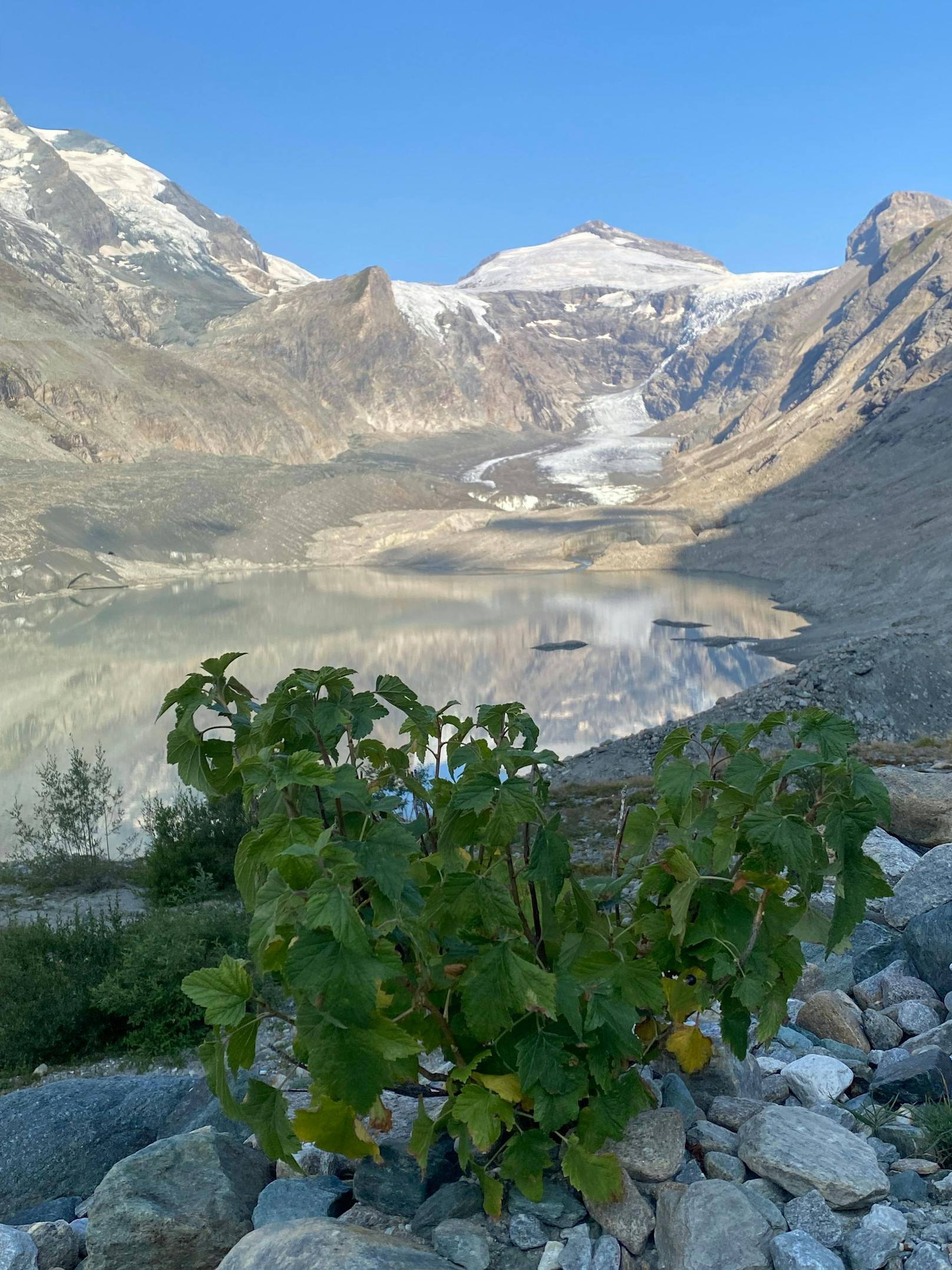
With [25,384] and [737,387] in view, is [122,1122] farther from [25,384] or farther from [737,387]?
[737,387]

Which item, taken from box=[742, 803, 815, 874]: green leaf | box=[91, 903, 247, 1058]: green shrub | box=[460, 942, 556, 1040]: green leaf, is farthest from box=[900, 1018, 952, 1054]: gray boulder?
box=[91, 903, 247, 1058]: green shrub

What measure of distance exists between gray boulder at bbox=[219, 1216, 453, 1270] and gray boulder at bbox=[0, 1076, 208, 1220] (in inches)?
84.7

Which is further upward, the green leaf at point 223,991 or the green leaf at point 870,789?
the green leaf at point 870,789

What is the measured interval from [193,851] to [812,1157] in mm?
11227

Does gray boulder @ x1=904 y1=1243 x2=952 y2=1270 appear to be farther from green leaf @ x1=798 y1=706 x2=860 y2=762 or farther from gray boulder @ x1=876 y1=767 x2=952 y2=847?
gray boulder @ x1=876 y1=767 x2=952 y2=847

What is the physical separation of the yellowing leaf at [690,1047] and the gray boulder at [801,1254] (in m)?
0.49

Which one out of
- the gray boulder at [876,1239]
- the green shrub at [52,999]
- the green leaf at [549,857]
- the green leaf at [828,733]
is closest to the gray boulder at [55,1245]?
the green leaf at [549,857]

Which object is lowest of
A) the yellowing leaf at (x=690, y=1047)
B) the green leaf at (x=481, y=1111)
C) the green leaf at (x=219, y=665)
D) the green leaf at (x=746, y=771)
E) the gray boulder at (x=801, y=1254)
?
the gray boulder at (x=801, y=1254)

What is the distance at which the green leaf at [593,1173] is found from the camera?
2344mm

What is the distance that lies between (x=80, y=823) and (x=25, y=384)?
8833 cm

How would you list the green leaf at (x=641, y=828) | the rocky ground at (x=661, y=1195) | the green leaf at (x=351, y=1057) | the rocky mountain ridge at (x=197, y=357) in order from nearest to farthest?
the green leaf at (x=351, y=1057)
the rocky ground at (x=661, y=1195)
the green leaf at (x=641, y=828)
the rocky mountain ridge at (x=197, y=357)

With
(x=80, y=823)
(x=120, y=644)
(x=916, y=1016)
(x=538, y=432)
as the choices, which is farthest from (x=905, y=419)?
(x=538, y=432)

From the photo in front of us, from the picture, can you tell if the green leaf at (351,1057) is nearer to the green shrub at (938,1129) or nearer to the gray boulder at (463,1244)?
the gray boulder at (463,1244)

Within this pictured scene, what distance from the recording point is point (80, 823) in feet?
52.5
